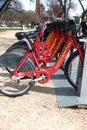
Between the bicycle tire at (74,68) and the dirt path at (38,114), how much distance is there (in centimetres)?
42

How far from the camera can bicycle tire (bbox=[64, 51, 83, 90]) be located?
5250mm

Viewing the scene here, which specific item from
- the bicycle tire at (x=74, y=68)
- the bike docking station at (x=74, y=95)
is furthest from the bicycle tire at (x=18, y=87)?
the bicycle tire at (x=74, y=68)

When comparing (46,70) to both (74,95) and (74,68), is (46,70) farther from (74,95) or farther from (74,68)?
(74,95)

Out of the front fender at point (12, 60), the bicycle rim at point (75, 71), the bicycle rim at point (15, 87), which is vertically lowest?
the bicycle rim at point (15, 87)

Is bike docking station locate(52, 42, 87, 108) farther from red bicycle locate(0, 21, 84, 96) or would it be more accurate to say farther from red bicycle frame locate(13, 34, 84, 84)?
red bicycle frame locate(13, 34, 84, 84)

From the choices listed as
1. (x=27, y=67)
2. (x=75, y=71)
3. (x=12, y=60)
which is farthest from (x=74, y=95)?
(x=12, y=60)

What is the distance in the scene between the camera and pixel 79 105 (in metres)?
4.70

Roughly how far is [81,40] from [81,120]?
71.1 inches

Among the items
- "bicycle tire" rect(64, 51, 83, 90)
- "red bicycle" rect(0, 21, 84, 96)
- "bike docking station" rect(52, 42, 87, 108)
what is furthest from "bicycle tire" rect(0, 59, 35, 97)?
"bicycle tire" rect(64, 51, 83, 90)

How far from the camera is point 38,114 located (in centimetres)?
446

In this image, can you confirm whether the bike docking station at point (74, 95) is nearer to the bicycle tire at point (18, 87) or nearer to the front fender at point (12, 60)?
the bicycle tire at point (18, 87)

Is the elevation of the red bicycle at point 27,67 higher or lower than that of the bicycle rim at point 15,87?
higher

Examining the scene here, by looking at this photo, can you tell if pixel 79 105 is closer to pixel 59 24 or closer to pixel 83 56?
pixel 83 56

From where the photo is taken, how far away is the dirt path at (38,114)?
405 centimetres
